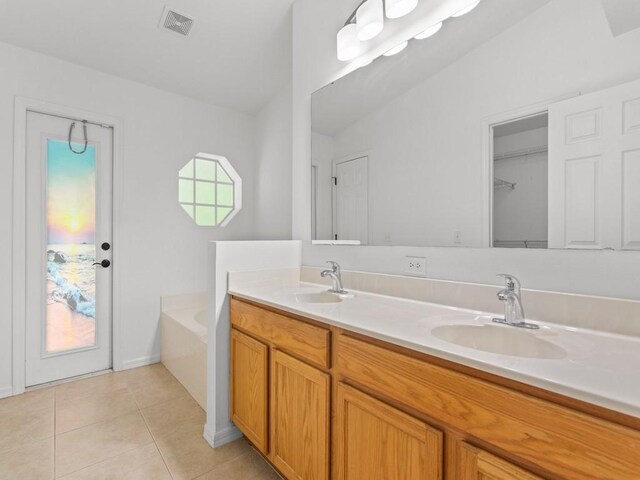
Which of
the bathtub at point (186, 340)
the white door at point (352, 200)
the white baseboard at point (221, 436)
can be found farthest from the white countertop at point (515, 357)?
the bathtub at point (186, 340)

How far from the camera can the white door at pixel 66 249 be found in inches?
92.8

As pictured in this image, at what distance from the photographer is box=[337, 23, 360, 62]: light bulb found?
1784 millimetres

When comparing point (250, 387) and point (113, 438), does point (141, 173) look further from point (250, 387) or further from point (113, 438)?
point (250, 387)

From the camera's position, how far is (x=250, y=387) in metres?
1.56

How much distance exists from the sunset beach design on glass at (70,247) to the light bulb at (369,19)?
228cm

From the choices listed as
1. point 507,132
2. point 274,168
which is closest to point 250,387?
point 507,132

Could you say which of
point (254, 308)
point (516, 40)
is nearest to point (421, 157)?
point (516, 40)

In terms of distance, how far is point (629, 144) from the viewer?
0.94 meters

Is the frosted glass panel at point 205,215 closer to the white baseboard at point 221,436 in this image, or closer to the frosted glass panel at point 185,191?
the frosted glass panel at point 185,191

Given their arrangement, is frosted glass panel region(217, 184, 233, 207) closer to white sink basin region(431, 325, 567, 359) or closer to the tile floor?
the tile floor

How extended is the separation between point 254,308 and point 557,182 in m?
1.31

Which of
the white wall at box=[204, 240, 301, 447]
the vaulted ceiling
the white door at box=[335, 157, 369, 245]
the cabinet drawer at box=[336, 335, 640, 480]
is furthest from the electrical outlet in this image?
the vaulted ceiling

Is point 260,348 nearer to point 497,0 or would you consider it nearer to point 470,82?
point 470,82

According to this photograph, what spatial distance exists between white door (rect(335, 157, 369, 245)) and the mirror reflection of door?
66 cm
